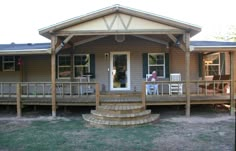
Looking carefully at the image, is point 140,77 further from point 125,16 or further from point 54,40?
point 54,40

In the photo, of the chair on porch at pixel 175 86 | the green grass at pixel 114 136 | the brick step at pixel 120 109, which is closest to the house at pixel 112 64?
the chair on porch at pixel 175 86

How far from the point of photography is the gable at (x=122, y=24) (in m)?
8.48

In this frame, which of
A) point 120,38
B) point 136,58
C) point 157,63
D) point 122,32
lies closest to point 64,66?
point 120,38

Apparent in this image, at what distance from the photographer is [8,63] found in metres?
11.7

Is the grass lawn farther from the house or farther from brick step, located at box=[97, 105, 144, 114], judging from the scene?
the house

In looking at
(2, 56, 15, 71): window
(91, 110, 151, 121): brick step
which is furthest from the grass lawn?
(2, 56, 15, 71): window

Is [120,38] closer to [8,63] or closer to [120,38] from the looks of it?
[120,38]

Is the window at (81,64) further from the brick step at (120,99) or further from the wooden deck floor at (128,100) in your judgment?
the brick step at (120,99)

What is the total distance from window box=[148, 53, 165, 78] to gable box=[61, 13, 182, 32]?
2.67 m

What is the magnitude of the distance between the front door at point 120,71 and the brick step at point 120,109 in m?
2.86

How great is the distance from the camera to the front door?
1110 centimetres

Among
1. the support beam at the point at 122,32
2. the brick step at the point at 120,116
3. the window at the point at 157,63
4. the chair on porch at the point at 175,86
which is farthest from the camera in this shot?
the window at the point at 157,63

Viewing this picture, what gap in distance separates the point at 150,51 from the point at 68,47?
3702 mm

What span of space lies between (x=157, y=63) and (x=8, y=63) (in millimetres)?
7091
